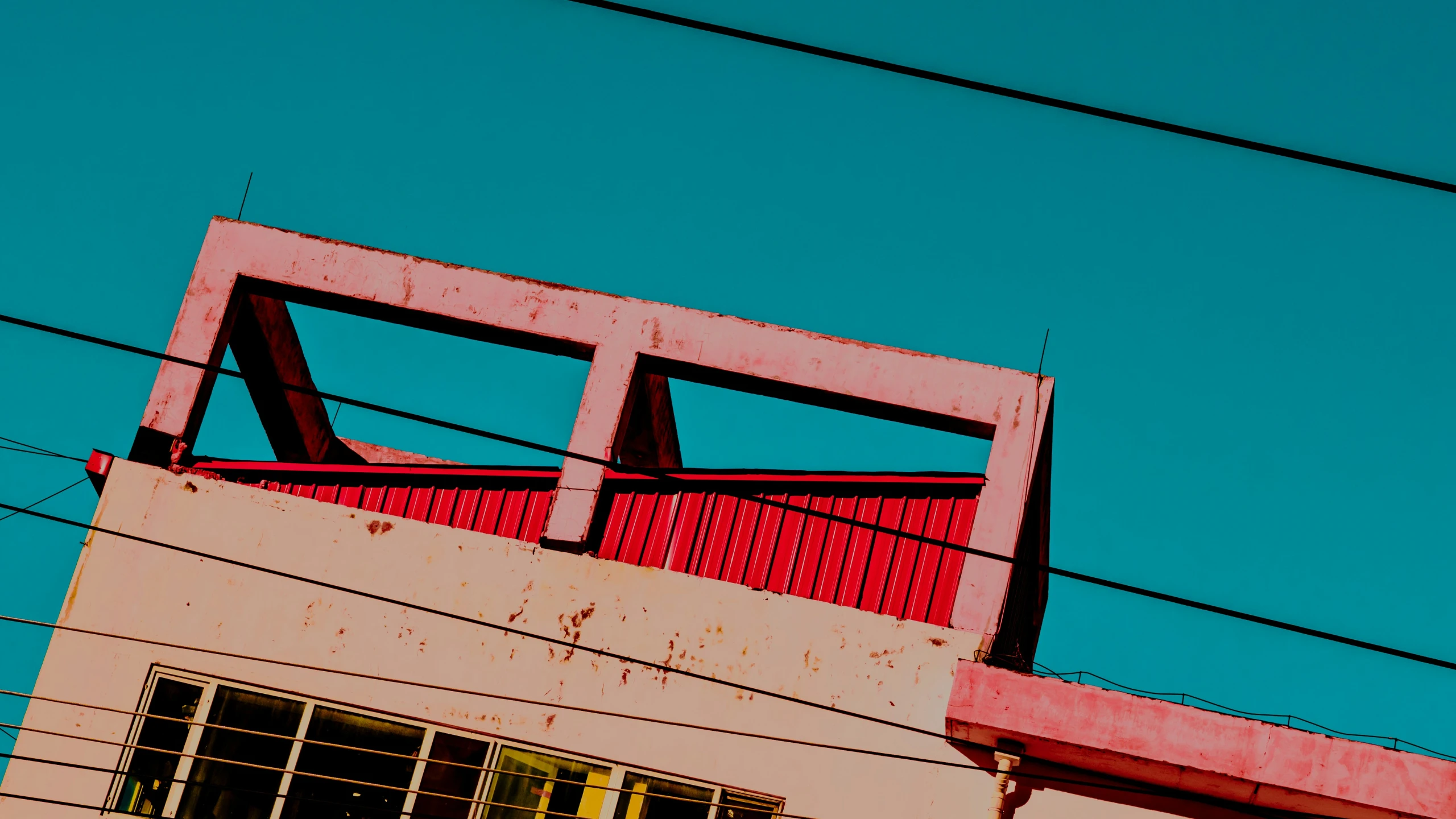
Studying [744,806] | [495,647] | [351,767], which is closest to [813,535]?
[744,806]

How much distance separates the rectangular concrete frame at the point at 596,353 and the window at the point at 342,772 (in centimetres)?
182

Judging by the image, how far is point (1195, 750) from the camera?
8.73 m

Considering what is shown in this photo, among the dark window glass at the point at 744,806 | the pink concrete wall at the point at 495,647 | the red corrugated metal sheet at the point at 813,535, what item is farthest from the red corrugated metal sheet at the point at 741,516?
the dark window glass at the point at 744,806

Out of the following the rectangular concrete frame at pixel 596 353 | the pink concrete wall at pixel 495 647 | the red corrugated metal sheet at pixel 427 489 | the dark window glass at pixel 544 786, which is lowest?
the dark window glass at pixel 544 786

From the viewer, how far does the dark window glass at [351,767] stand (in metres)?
9.57

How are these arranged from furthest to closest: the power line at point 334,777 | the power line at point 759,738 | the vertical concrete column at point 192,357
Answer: the vertical concrete column at point 192,357
the power line at point 334,777
the power line at point 759,738

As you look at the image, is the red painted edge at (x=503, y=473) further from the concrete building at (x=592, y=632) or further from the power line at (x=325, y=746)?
the power line at (x=325, y=746)

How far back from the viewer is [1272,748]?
8688mm

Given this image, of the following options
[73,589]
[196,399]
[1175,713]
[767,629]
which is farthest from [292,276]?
[1175,713]

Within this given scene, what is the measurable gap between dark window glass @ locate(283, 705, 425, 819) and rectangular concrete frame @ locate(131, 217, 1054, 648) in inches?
75.8

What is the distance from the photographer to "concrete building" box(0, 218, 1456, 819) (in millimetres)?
9109

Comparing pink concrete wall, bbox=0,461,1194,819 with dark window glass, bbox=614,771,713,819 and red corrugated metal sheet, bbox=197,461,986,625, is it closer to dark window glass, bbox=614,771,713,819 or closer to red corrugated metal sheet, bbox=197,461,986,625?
dark window glass, bbox=614,771,713,819

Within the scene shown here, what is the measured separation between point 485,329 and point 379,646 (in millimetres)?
2756

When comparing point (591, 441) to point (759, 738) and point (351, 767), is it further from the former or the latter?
point (351, 767)
